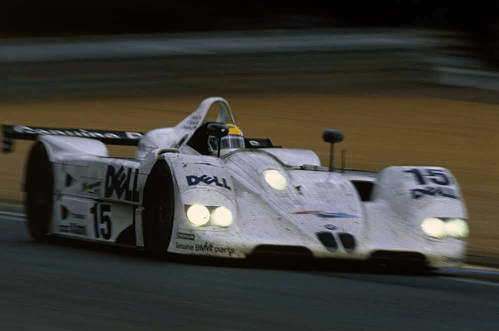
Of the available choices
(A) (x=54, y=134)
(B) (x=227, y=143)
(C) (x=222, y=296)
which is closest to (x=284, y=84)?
(A) (x=54, y=134)

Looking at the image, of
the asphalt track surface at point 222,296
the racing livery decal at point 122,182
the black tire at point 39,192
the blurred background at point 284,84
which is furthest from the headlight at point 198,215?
the blurred background at point 284,84

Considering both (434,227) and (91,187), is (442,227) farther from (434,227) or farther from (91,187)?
(91,187)

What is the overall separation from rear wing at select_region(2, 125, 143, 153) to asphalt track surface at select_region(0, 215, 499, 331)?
214cm

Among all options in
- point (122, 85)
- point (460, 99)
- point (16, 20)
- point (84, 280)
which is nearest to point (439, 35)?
point (460, 99)

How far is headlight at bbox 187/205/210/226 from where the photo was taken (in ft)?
22.4

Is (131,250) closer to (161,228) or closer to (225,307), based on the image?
A: (161,228)

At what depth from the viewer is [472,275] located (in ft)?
24.3

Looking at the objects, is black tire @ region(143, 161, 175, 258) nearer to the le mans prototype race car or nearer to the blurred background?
the le mans prototype race car

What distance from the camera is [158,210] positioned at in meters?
7.27

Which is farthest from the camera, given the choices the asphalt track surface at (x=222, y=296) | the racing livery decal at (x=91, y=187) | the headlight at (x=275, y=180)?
the racing livery decal at (x=91, y=187)

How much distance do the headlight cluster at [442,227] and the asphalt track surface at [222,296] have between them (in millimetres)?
281

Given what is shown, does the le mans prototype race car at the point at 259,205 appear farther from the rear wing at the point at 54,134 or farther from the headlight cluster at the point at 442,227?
the rear wing at the point at 54,134

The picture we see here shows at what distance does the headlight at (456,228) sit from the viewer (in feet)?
23.9

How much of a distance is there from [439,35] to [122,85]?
23.4 feet
